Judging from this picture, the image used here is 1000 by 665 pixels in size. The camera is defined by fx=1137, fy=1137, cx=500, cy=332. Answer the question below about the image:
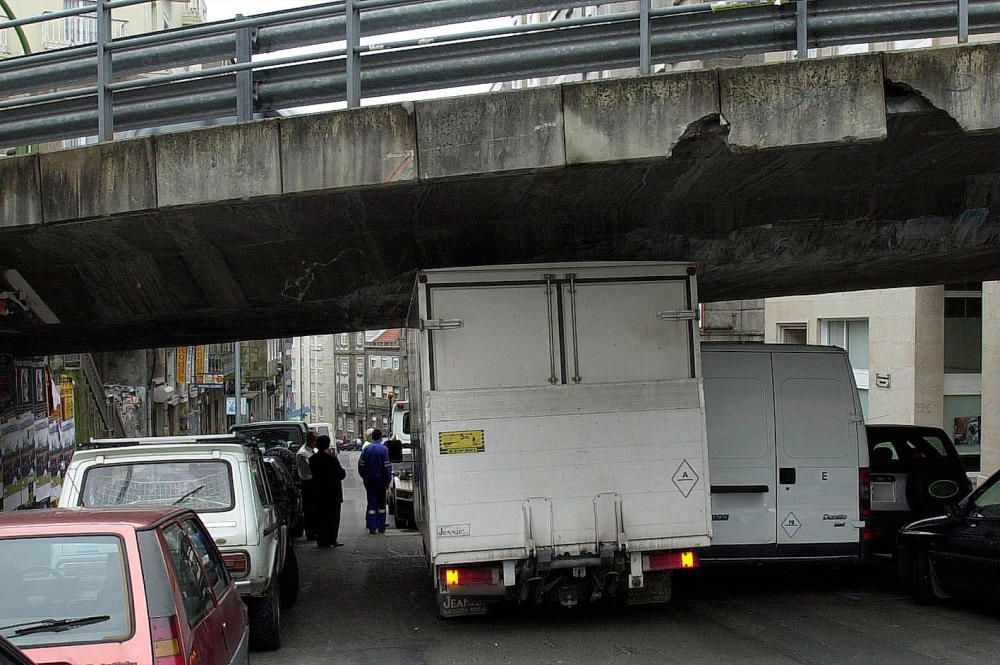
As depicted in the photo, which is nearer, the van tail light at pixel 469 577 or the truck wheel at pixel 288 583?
the van tail light at pixel 469 577

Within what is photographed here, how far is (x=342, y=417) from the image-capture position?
11906 cm

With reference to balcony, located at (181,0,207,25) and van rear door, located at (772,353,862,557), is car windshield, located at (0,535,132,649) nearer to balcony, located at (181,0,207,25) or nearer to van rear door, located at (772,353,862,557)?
van rear door, located at (772,353,862,557)

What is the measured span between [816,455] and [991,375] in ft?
33.7

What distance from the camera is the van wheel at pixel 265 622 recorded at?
9289 mm

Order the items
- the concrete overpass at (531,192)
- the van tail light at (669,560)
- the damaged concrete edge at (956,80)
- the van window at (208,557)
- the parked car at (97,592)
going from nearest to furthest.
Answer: the parked car at (97,592) → the van window at (208,557) → the damaged concrete edge at (956,80) → the concrete overpass at (531,192) → the van tail light at (669,560)

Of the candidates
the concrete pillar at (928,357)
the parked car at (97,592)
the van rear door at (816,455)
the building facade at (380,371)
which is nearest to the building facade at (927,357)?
the concrete pillar at (928,357)

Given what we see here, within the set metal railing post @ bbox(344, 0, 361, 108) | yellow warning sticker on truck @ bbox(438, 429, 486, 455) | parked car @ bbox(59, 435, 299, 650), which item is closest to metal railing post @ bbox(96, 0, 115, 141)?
metal railing post @ bbox(344, 0, 361, 108)

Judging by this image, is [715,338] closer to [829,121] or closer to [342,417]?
[829,121]

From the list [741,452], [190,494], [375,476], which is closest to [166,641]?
[190,494]

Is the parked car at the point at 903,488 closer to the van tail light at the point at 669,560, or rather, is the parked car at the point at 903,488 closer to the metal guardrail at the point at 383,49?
the van tail light at the point at 669,560

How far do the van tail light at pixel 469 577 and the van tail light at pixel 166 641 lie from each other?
169 inches

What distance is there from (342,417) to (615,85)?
112070mm

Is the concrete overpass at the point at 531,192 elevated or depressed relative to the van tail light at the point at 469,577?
elevated

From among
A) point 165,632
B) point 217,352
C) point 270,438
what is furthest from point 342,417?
point 165,632
